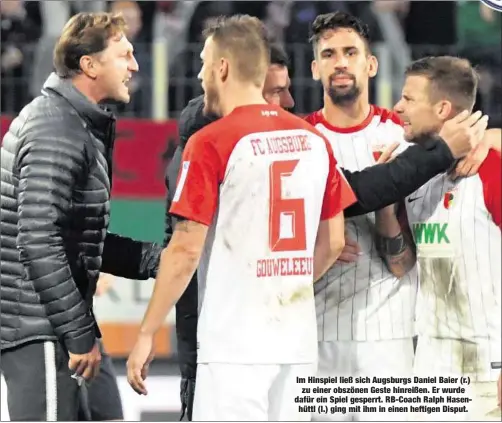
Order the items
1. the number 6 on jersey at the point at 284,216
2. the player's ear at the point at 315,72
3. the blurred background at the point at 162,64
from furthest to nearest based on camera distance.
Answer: the blurred background at the point at 162,64, the player's ear at the point at 315,72, the number 6 on jersey at the point at 284,216

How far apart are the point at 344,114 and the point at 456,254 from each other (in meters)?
0.74

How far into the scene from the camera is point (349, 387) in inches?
180

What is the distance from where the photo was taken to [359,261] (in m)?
4.45

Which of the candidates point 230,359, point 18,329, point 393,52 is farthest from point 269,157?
point 393,52

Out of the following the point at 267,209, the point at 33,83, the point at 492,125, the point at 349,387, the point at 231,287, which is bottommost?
the point at 349,387

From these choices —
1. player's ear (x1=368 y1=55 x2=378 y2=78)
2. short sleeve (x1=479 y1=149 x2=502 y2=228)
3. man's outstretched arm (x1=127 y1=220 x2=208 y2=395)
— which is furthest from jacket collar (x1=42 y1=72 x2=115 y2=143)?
short sleeve (x1=479 y1=149 x2=502 y2=228)

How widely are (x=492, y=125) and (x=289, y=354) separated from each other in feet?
4.92

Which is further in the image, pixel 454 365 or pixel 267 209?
pixel 454 365

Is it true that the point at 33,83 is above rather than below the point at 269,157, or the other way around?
above

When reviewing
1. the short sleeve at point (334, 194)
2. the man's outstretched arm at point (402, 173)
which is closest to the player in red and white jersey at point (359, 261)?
the man's outstretched arm at point (402, 173)

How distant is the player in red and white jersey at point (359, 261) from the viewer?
4.43 metres

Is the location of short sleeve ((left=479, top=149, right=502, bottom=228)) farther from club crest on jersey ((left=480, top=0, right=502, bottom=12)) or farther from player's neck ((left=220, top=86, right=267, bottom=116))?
player's neck ((left=220, top=86, right=267, bottom=116))

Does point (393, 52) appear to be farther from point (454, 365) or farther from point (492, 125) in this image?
point (454, 365)

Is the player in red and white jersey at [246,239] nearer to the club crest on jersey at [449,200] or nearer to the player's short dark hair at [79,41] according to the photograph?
the player's short dark hair at [79,41]
